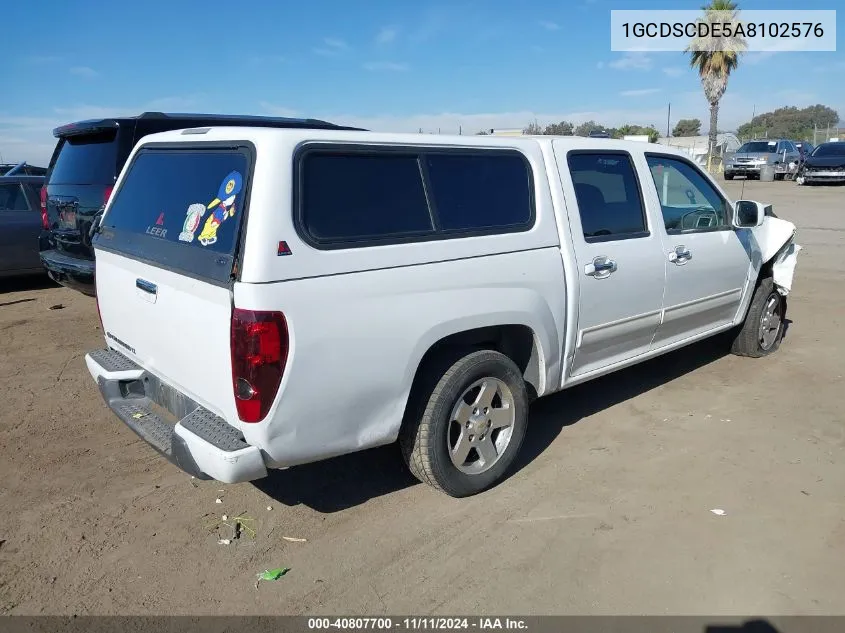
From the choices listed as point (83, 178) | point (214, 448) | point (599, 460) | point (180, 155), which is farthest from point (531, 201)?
point (83, 178)

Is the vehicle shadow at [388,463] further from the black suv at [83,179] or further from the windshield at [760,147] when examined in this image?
the windshield at [760,147]

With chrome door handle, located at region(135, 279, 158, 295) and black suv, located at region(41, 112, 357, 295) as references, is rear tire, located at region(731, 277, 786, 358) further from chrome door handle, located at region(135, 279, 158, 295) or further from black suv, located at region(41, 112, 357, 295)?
black suv, located at region(41, 112, 357, 295)

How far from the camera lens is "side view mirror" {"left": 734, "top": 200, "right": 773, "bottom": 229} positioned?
505 cm

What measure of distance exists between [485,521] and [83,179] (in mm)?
5168

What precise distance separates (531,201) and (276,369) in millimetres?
1818

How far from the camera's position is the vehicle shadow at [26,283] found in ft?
31.3

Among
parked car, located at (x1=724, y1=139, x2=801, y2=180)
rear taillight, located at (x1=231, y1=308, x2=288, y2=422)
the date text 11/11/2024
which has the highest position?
parked car, located at (x1=724, y1=139, x2=801, y2=180)

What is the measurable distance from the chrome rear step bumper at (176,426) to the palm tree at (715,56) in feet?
110

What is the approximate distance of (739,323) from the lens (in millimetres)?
5777

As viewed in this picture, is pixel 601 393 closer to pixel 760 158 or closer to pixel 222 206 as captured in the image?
pixel 222 206

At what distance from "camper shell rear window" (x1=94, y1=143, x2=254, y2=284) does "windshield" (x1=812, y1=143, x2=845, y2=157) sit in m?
28.1

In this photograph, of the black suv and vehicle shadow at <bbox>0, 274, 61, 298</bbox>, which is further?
vehicle shadow at <bbox>0, 274, 61, 298</bbox>

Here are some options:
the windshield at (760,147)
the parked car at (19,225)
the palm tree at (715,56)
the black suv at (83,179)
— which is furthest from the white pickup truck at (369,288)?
the palm tree at (715,56)

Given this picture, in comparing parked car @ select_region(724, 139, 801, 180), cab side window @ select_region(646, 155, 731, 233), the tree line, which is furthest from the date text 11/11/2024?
→ the tree line
